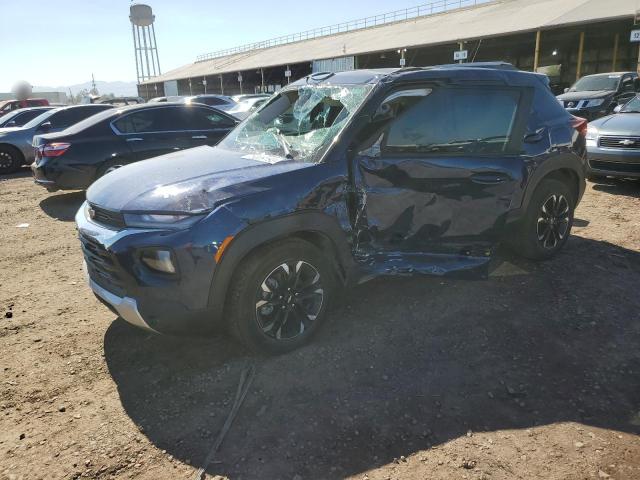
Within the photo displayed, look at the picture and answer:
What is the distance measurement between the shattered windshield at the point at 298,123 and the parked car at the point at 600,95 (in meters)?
11.5

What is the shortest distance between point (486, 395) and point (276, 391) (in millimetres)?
1250

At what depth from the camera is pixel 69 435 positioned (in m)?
2.55

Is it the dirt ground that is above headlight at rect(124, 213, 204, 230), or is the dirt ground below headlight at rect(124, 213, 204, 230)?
below

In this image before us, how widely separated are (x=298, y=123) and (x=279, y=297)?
1471 millimetres

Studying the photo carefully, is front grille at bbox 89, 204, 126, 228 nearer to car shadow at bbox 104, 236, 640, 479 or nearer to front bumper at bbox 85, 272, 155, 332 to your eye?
front bumper at bbox 85, 272, 155, 332

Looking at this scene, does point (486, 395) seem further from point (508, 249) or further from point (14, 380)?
point (14, 380)

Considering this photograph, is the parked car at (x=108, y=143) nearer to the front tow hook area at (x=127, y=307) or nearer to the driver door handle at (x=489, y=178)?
the front tow hook area at (x=127, y=307)

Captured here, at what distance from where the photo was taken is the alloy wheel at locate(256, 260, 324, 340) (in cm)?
302

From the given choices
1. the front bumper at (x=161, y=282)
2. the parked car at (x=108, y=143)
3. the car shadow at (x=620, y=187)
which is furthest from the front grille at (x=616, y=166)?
the front bumper at (x=161, y=282)

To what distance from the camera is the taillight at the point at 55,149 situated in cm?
729

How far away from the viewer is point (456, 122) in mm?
3676

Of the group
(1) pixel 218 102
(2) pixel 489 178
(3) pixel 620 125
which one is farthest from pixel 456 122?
→ (1) pixel 218 102

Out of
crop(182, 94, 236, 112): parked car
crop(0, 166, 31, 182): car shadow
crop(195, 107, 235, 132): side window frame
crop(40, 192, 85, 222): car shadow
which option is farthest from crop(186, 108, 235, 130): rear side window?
crop(182, 94, 236, 112): parked car

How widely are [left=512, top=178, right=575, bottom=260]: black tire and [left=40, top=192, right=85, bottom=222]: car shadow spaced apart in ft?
20.1
